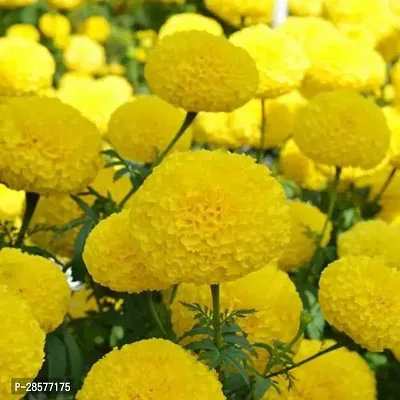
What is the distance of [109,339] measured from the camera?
Answer: 1.54m

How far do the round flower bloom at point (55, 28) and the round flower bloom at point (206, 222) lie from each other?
253 centimetres

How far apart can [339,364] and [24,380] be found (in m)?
0.53

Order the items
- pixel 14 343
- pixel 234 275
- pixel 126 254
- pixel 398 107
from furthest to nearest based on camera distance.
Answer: pixel 398 107 < pixel 126 254 < pixel 234 275 < pixel 14 343

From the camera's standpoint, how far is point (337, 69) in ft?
6.20

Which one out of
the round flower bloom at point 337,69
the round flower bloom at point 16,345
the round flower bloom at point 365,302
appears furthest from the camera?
the round flower bloom at point 337,69

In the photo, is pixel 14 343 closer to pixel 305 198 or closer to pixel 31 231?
pixel 31 231

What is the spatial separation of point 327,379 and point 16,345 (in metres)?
0.52

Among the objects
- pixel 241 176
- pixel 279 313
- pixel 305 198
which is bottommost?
pixel 305 198

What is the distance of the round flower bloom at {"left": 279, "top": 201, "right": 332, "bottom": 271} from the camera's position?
1.57 m

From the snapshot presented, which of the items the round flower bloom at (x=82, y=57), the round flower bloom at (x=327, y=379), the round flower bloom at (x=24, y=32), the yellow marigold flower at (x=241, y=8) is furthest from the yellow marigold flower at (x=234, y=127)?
the round flower bloom at (x=24, y=32)

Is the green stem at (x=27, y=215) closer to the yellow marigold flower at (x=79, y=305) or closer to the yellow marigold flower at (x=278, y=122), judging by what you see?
the yellow marigold flower at (x=79, y=305)

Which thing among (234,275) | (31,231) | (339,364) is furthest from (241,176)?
(31,231)

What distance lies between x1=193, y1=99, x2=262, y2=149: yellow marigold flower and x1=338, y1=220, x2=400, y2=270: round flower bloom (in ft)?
1.88

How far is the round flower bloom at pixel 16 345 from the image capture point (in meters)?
0.82
